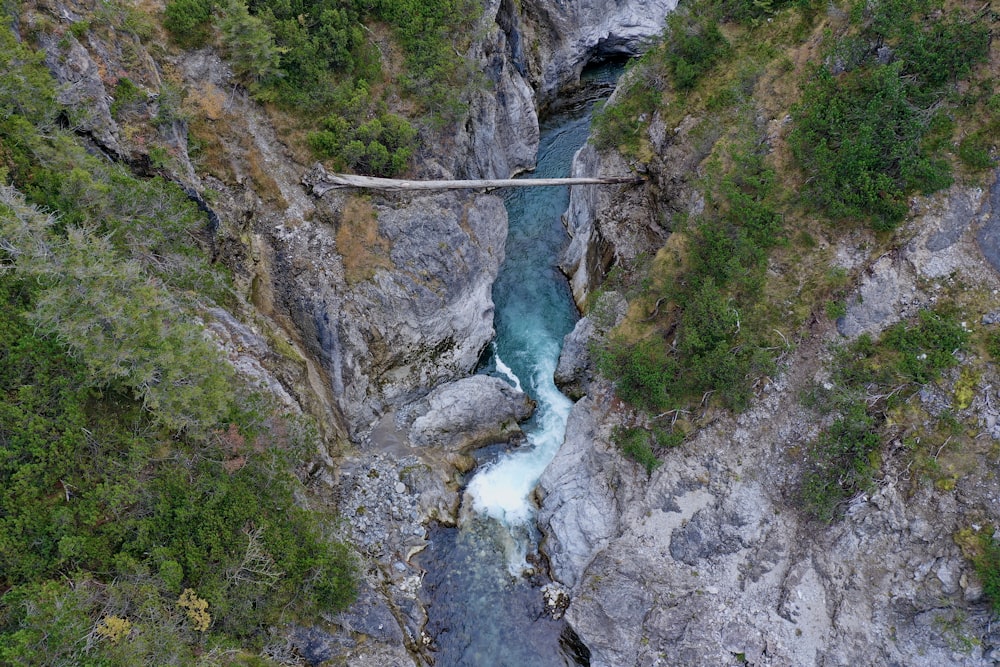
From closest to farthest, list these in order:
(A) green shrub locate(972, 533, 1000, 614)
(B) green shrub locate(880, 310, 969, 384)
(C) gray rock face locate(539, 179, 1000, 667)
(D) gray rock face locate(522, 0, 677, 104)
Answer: (A) green shrub locate(972, 533, 1000, 614), (C) gray rock face locate(539, 179, 1000, 667), (B) green shrub locate(880, 310, 969, 384), (D) gray rock face locate(522, 0, 677, 104)

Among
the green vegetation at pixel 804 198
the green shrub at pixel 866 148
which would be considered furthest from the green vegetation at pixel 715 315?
the green shrub at pixel 866 148

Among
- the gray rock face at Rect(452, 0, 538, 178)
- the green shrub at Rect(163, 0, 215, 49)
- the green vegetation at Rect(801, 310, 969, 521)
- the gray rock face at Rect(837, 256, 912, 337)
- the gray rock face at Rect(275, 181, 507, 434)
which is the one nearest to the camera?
the green vegetation at Rect(801, 310, 969, 521)

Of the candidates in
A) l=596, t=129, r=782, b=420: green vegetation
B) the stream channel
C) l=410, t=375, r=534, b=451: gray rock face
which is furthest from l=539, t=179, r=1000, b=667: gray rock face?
l=410, t=375, r=534, b=451: gray rock face

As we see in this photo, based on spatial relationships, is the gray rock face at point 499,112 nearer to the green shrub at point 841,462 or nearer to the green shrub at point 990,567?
the green shrub at point 841,462

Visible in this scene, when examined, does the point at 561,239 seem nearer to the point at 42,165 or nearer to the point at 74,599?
the point at 42,165

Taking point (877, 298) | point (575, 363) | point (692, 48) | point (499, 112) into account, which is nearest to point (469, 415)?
point (575, 363)

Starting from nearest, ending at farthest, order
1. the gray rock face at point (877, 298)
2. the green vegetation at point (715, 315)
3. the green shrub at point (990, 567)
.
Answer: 1. the green shrub at point (990, 567)
2. the gray rock face at point (877, 298)
3. the green vegetation at point (715, 315)

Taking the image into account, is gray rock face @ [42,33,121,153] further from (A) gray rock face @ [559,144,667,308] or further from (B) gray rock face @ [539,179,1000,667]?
(B) gray rock face @ [539,179,1000,667]
